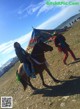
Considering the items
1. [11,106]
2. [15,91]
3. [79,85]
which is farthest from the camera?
[15,91]

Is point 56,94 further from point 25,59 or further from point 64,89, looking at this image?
point 25,59

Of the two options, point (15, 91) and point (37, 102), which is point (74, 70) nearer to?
point (37, 102)

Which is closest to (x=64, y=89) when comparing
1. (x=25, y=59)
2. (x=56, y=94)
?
(x=56, y=94)

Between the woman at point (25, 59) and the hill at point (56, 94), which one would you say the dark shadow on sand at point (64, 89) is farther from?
the woman at point (25, 59)

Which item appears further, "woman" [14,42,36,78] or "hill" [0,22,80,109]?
"woman" [14,42,36,78]

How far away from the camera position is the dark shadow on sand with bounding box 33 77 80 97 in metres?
13.1

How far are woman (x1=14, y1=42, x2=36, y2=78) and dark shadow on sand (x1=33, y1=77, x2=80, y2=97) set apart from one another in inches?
48.1

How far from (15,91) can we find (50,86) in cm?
383

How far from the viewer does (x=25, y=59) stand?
1423 cm

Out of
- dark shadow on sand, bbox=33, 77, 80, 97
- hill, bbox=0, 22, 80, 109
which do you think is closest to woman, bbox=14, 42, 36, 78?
dark shadow on sand, bbox=33, 77, 80, 97

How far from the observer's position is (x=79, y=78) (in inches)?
550

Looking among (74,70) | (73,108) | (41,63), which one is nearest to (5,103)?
(41,63)

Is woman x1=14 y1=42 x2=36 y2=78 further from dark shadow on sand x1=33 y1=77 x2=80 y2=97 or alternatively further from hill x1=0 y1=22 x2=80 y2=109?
hill x1=0 y1=22 x2=80 y2=109

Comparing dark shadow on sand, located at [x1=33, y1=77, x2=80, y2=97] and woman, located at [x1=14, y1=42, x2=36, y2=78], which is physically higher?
woman, located at [x1=14, y1=42, x2=36, y2=78]
